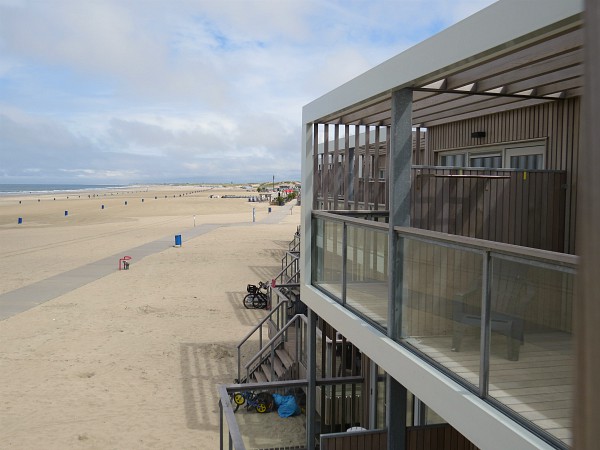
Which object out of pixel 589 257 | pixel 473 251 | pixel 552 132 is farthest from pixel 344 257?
pixel 589 257

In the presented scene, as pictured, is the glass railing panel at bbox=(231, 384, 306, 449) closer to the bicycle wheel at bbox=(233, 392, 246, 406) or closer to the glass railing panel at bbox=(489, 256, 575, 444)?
the bicycle wheel at bbox=(233, 392, 246, 406)

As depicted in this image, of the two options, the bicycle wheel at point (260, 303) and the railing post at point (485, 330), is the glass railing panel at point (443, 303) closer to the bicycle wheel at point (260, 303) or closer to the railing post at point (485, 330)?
the railing post at point (485, 330)

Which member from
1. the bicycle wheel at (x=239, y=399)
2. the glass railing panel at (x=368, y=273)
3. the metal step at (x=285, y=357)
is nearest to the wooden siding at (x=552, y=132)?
the glass railing panel at (x=368, y=273)

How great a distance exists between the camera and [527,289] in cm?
335

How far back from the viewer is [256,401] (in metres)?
10.6

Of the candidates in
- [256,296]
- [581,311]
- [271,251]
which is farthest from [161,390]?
[271,251]

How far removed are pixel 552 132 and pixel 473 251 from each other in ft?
14.1

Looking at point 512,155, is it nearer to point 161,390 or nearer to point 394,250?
point 394,250

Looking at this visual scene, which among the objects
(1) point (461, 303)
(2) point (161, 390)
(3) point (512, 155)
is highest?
(3) point (512, 155)

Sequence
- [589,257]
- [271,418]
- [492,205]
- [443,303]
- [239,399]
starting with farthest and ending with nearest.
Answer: [239,399]
[271,418]
[492,205]
[443,303]
[589,257]

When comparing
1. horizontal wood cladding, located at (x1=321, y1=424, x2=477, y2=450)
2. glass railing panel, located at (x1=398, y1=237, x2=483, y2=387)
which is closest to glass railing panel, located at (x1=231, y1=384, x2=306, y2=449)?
horizontal wood cladding, located at (x1=321, y1=424, x2=477, y2=450)

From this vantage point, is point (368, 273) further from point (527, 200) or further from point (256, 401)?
point (256, 401)

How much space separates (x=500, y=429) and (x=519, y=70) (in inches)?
123

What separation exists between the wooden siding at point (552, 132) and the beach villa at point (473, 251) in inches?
1.0
